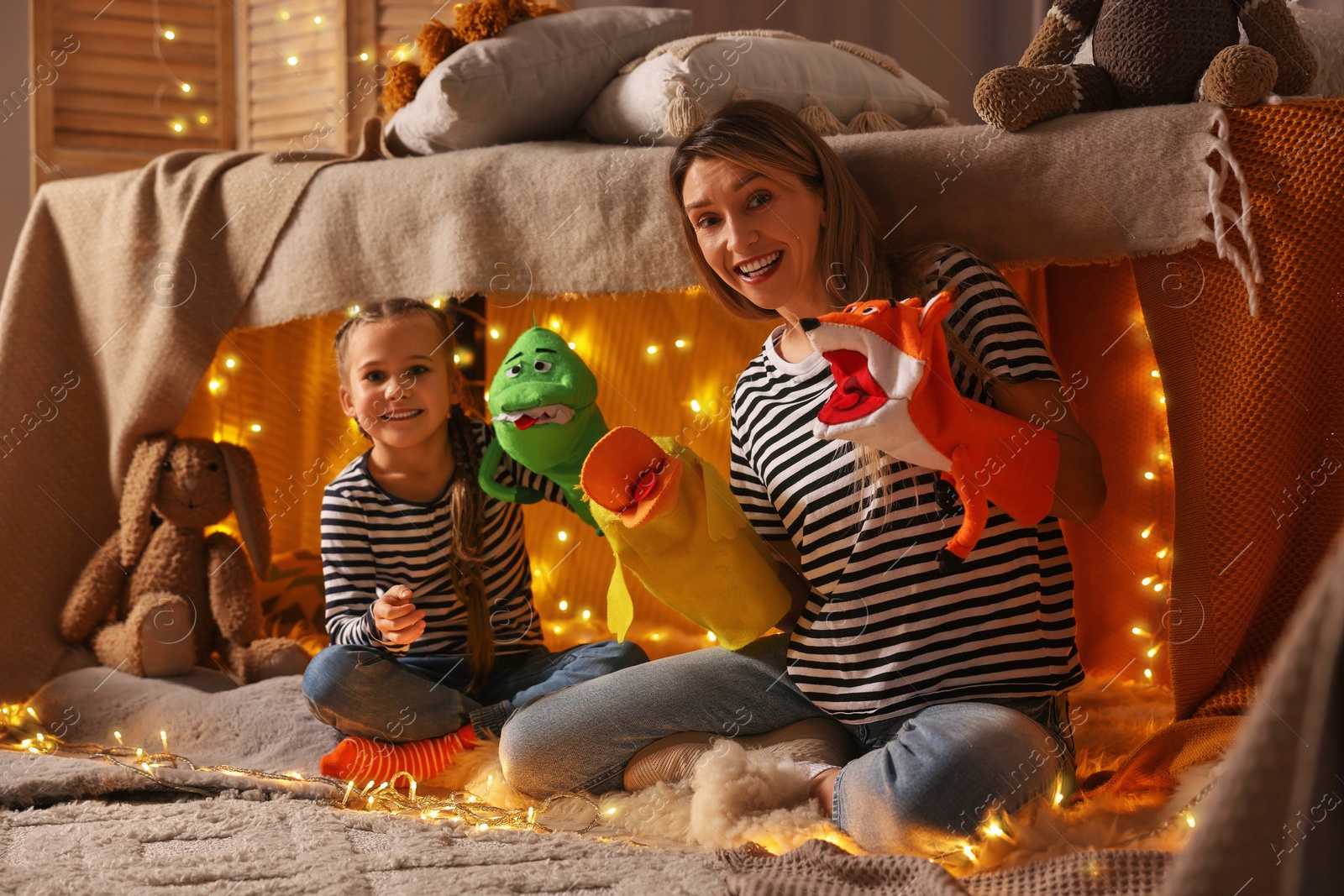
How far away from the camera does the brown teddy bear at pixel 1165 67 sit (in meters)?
0.99

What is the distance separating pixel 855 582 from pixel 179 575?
0.96 m

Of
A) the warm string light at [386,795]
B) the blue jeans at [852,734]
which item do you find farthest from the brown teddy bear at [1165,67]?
the warm string light at [386,795]

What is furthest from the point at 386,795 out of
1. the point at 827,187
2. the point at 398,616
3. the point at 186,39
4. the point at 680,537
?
the point at 186,39

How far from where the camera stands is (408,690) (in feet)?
3.98

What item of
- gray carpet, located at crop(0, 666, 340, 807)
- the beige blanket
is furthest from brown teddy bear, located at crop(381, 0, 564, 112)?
gray carpet, located at crop(0, 666, 340, 807)

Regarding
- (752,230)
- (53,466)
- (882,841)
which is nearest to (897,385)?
(752,230)

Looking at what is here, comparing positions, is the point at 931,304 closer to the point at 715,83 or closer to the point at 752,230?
the point at 752,230

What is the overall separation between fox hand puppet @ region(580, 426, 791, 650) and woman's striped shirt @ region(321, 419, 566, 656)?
0.94 ft

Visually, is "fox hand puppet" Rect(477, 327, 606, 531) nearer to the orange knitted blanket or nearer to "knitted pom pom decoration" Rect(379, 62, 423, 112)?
"knitted pom pom decoration" Rect(379, 62, 423, 112)

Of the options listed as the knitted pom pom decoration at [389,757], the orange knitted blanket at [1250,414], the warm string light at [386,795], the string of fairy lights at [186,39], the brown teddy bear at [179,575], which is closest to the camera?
the orange knitted blanket at [1250,414]

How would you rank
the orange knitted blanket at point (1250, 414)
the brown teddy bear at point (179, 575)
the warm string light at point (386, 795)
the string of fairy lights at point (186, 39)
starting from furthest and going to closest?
the string of fairy lights at point (186, 39), the brown teddy bear at point (179, 575), the warm string light at point (386, 795), the orange knitted blanket at point (1250, 414)

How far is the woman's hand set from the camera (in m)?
0.96

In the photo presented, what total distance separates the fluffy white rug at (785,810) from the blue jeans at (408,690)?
0.05 m

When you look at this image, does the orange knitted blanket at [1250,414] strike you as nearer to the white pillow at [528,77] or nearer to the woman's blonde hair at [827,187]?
the woman's blonde hair at [827,187]
